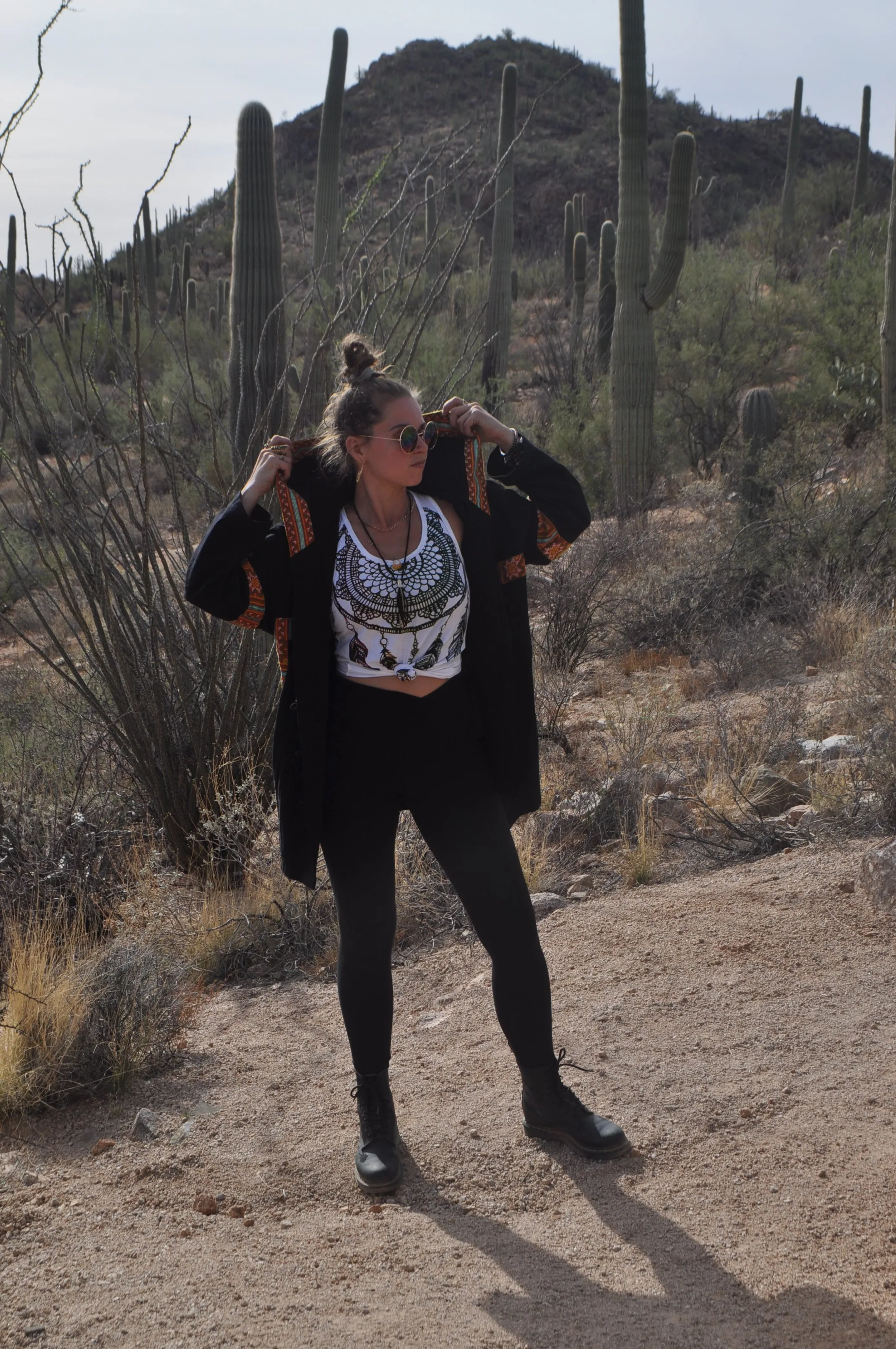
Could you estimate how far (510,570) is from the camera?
2.99 m

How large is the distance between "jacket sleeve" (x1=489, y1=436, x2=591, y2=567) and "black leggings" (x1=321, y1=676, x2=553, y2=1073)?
17.0 inches

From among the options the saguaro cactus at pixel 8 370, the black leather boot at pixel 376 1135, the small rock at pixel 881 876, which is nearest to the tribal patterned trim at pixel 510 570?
the black leather boot at pixel 376 1135

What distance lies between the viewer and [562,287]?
1234 inches

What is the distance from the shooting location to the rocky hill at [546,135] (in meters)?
43.1

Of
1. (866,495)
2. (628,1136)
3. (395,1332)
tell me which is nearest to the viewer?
(395,1332)

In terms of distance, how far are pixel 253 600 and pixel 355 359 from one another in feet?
2.02

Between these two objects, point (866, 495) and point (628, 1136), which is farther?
point (866, 495)

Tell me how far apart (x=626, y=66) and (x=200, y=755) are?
10126 mm

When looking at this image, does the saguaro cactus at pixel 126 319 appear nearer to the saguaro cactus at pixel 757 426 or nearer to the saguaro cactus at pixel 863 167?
the saguaro cactus at pixel 757 426

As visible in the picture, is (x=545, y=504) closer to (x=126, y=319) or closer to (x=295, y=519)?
(x=295, y=519)

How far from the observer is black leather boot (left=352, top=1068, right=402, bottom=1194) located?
9.65 ft

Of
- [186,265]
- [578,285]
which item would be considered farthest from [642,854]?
[186,265]

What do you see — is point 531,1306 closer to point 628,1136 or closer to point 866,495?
point 628,1136

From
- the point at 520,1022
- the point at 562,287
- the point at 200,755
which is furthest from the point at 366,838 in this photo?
the point at 562,287
